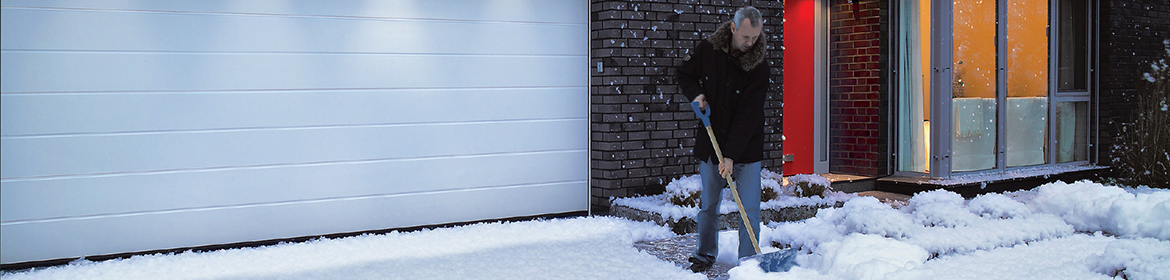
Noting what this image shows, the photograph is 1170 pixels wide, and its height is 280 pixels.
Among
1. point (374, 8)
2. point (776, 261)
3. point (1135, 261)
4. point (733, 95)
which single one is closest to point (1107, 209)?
point (1135, 261)

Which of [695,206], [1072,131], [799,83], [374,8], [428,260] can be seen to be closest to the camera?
[428,260]

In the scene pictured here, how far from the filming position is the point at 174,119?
16.3 ft

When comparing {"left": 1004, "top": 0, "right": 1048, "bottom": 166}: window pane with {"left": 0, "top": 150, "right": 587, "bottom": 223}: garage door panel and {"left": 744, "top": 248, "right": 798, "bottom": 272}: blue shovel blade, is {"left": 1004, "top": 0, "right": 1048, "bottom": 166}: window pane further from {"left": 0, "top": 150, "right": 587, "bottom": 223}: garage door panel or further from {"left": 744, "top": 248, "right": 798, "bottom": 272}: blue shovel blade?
{"left": 744, "top": 248, "right": 798, "bottom": 272}: blue shovel blade

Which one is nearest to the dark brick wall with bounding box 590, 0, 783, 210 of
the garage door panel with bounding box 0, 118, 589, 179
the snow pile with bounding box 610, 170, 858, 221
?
the snow pile with bounding box 610, 170, 858, 221

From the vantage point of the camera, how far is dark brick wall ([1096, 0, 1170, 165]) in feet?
30.0

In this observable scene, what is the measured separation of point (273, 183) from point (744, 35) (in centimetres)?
300

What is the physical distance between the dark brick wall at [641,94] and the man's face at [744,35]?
6.45ft

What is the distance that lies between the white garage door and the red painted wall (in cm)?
252

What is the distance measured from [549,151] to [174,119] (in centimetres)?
247

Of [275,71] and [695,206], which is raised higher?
[275,71]

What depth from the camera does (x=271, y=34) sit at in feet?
17.0

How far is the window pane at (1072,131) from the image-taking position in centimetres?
920

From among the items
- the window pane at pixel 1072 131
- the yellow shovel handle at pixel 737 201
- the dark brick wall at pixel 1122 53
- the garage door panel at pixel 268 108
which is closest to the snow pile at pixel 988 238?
the yellow shovel handle at pixel 737 201

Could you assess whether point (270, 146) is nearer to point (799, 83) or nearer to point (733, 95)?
point (733, 95)
